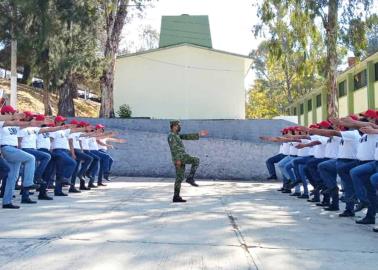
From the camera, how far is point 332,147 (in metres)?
10.9

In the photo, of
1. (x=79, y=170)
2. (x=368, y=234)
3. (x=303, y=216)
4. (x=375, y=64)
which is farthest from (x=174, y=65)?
(x=368, y=234)

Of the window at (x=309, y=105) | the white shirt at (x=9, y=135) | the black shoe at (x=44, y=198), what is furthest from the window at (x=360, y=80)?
the white shirt at (x=9, y=135)

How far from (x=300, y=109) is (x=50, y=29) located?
3111cm

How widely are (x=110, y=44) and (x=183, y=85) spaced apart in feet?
18.8

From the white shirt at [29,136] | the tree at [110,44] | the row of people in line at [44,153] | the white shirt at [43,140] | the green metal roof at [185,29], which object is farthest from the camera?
the green metal roof at [185,29]

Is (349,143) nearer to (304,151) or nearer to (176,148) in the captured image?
(176,148)

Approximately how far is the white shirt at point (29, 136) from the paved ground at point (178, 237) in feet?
4.24

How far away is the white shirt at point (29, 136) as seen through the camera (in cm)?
1086

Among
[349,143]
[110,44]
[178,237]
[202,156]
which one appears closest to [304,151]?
[349,143]

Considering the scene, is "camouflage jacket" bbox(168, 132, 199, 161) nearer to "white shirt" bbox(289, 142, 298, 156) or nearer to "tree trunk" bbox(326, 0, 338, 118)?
"white shirt" bbox(289, 142, 298, 156)

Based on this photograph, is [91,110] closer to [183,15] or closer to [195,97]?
[183,15]

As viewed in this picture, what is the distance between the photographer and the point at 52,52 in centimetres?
2162

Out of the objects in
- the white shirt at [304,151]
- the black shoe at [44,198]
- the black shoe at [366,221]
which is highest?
the white shirt at [304,151]

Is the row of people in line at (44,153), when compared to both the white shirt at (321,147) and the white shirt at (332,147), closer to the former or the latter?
the white shirt at (321,147)
